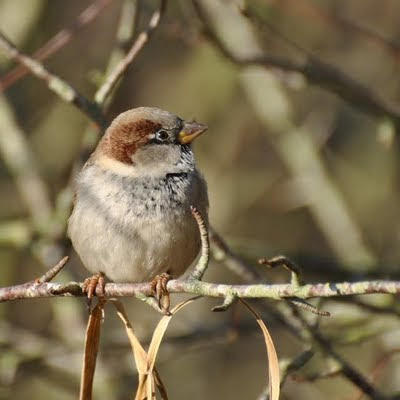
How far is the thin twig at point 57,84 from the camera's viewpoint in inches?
140

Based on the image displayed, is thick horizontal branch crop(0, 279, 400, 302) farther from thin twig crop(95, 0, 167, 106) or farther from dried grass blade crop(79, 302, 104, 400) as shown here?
thin twig crop(95, 0, 167, 106)

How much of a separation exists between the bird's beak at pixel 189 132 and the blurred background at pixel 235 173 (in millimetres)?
467

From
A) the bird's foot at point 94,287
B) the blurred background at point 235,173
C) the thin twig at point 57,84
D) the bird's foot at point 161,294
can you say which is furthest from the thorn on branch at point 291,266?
the blurred background at point 235,173

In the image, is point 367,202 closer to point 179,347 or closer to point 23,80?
point 179,347

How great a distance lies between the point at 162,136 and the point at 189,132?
4.8 inches

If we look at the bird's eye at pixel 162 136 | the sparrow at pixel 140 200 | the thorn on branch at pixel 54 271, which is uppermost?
the bird's eye at pixel 162 136

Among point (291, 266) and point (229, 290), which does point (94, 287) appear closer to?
point (229, 290)

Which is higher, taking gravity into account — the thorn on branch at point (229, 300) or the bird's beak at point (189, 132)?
the bird's beak at point (189, 132)

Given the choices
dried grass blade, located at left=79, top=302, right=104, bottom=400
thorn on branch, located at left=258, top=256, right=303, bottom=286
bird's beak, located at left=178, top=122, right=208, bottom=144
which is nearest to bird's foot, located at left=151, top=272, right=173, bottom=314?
dried grass blade, located at left=79, top=302, right=104, bottom=400

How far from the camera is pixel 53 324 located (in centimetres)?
664

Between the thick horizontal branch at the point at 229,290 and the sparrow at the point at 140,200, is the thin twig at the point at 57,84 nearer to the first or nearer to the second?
the sparrow at the point at 140,200

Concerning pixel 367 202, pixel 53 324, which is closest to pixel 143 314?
pixel 53 324

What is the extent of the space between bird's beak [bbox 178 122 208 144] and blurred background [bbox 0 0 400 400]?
47 centimetres

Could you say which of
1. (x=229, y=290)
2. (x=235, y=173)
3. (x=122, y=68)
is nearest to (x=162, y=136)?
(x=122, y=68)
